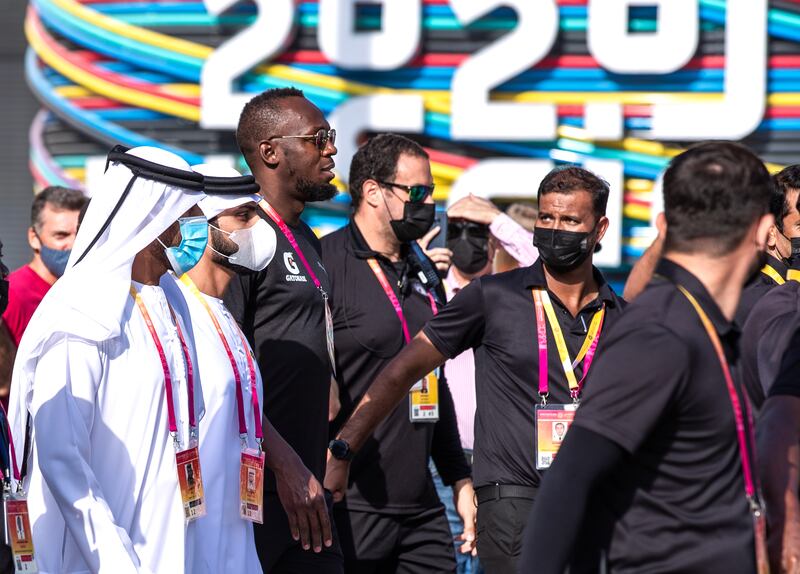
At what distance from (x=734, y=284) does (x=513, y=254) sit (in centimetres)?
337

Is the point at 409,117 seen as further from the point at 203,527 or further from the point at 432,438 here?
the point at 203,527

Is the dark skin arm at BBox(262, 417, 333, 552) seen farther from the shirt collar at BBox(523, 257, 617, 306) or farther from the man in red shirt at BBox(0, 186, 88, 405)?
the man in red shirt at BBox(0, 186, 88, 405)

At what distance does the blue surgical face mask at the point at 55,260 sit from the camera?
6.64 meters

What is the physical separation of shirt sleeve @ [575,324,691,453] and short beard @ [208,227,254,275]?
1.74 m

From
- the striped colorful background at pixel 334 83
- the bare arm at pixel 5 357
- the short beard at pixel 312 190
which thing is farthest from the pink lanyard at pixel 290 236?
the striped colorful background at pixel 334 83

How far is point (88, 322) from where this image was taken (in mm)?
3348

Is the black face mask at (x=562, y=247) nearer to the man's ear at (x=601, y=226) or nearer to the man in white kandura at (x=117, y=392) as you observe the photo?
the man's ear at (x=601, y=226)

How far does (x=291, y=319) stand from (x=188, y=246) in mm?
948

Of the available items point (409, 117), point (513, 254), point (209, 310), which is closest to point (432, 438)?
point (513, 254)

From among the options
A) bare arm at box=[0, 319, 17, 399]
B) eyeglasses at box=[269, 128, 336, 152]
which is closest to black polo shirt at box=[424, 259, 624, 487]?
eyeglasses at box=[269, 128, 336, 152]

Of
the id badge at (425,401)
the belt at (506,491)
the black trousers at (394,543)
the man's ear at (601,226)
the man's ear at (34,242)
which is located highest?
the man's ear at (601,226)

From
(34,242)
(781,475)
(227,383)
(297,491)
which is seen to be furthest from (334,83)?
(781,475)

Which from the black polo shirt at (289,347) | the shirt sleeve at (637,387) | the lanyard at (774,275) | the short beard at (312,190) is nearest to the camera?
the shirt sleeve at (637,387)

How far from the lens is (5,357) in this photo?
223 inches
